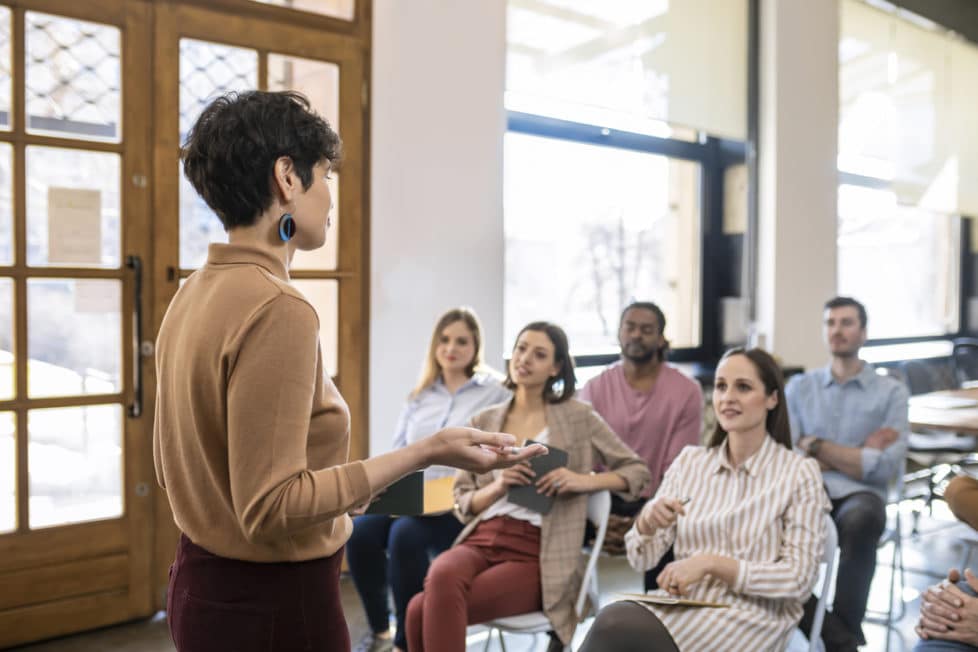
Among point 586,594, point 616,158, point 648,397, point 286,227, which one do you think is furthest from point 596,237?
point 286,227

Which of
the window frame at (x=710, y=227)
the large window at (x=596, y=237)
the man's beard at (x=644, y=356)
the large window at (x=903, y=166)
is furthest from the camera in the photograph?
the large window at (x=903, y=166)

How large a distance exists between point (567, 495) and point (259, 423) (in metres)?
1.74

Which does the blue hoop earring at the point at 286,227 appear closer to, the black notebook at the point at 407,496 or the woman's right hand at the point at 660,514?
the black notebook at the point at 407,496

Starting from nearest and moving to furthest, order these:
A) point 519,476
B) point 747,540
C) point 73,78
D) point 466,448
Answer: point 466,448 < point 747,540 < point 519,476 < point 73,78

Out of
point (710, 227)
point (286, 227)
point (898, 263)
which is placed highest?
point (710, 227)

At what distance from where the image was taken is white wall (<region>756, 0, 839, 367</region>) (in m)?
5.59

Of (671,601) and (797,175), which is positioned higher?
(797,175)

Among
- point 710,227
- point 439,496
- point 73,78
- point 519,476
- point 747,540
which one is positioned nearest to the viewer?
point 747,540

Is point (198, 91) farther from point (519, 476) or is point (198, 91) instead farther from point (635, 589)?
point (635, 589)

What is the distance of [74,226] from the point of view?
3.12 metres

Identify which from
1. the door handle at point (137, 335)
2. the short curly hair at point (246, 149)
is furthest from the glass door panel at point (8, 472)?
the short curly hair at point (246, 149)

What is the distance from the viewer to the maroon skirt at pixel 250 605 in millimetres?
1119

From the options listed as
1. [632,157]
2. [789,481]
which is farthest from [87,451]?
[632,157]

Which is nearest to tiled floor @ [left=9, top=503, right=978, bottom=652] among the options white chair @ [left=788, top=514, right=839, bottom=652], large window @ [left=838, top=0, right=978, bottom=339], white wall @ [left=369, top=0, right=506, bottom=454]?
white chair @ [left=788, top=514, right=839, bottom=652]
